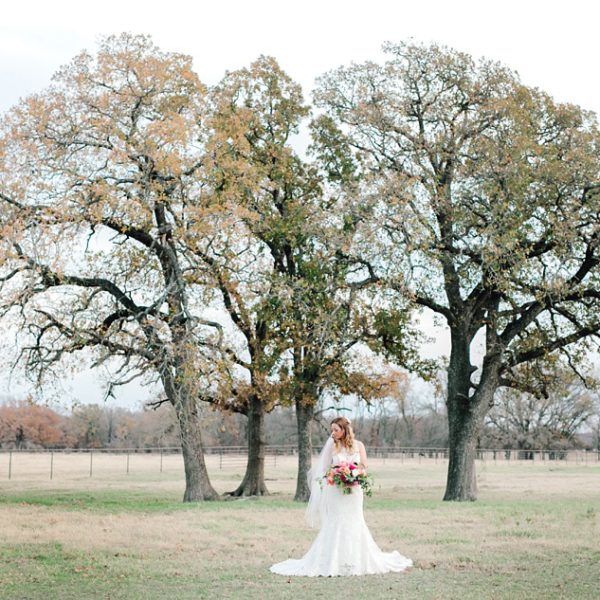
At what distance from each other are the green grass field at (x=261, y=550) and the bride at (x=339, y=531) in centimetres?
42

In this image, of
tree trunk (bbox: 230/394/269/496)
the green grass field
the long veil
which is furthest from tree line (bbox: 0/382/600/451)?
the long veil

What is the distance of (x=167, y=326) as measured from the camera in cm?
2761

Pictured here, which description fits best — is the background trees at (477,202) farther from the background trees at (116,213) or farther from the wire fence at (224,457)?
the wire fence at (224,457)

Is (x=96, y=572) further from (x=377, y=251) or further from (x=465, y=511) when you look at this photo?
(x=377, y=251)

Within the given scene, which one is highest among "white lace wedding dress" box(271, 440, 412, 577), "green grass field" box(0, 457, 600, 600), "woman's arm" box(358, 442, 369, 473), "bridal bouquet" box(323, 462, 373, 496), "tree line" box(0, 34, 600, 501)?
"tree line" box(0, 34, 600, 501)

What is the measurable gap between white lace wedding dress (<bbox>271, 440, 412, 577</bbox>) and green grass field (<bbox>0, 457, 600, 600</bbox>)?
0.40 m

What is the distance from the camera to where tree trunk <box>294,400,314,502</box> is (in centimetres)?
3250

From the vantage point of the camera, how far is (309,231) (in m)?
29.1

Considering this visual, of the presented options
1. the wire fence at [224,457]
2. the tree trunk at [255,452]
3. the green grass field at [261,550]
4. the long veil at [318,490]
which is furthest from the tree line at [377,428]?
the long veil at [318,490]

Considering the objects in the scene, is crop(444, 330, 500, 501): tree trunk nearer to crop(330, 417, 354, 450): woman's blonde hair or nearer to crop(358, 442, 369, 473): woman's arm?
crop(358, 442, 369, 473): woman's arm

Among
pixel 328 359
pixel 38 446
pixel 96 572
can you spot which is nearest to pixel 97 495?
pixel 328 359

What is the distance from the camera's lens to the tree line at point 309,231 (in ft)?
87.5

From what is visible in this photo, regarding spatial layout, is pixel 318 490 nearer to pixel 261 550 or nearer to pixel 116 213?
pixel 261 550

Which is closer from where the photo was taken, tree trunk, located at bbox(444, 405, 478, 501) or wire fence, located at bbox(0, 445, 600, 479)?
tree trunk, located at bbox(444, 405, 478, 501)
